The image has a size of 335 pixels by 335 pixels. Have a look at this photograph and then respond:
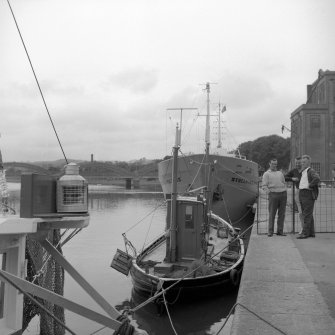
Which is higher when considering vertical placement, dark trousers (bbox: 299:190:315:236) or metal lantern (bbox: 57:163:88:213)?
metal lantern (bbox: 57:163:88:213)

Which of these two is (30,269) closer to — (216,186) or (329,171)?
(216,186)

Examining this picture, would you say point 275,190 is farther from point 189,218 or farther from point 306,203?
point 189,218

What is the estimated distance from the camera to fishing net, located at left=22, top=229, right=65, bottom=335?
17.0ft

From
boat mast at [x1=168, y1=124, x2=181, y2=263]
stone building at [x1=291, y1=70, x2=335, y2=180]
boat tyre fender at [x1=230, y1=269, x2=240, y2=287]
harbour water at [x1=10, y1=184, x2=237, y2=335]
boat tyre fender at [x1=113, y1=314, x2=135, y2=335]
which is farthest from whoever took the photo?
stone building at [x1=291, y1=70, x2=335, y2=180]

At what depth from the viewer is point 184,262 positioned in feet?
37.2

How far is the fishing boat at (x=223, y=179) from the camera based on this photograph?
23875 millimetres

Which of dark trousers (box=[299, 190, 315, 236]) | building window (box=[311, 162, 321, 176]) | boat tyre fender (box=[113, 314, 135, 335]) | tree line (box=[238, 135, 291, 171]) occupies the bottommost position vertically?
boat tyre fender (box=[113, 314, 135, 335])

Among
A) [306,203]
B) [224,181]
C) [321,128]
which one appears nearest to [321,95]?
[321,128]

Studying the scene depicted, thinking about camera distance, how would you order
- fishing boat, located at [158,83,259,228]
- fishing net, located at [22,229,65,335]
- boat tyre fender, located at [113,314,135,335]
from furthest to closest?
1. fishing boat, located at [158,83,259,228]
2. fishing net, located at [22,229,65,335]
3. boat tyre fender, located at [113,314,135,335]

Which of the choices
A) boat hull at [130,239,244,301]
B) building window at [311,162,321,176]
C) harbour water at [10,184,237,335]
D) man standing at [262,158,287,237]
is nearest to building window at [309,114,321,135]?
building window at [311,162,321,176]

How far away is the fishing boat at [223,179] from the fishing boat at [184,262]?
397 inches

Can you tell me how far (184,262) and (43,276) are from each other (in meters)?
6.33

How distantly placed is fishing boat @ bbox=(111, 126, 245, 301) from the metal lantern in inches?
234

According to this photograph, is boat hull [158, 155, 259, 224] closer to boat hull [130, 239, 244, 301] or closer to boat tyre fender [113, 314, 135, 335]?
boat hull [130, 239, 244, 301]
